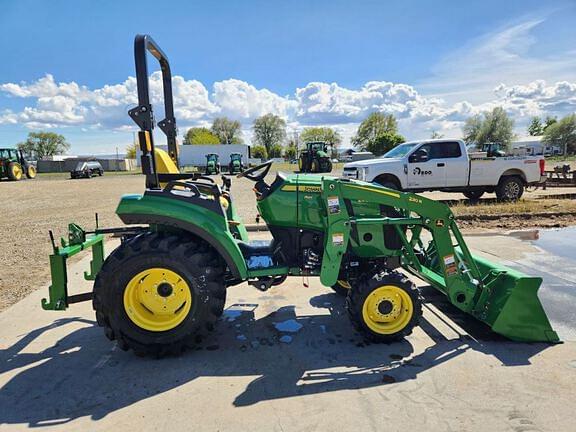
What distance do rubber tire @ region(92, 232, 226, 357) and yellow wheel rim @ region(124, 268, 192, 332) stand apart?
46 millimetres

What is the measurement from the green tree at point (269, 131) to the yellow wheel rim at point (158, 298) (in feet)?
258

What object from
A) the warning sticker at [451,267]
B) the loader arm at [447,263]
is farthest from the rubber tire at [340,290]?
the warning sticker at [451,267]

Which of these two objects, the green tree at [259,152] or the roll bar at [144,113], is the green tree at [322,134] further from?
the roll bar at [144,113]

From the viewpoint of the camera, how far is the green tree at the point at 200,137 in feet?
259

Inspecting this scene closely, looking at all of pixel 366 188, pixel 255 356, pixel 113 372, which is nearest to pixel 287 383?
pixel 255 356

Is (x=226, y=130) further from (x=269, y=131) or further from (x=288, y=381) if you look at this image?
(x=288, y=381)

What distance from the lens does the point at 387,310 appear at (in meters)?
3.25

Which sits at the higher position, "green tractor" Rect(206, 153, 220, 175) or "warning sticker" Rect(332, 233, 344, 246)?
"green tractor" Rect(206, 153, 220, 175)

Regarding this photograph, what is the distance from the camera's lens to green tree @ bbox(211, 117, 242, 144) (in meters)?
82.1

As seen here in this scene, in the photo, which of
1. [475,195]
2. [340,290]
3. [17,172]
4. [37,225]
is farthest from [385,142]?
[340,290]

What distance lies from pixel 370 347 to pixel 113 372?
6.72 ft

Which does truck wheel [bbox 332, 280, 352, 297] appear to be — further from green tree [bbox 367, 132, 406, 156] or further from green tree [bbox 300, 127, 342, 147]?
green tree [bbox 300, 127, 342, 147]

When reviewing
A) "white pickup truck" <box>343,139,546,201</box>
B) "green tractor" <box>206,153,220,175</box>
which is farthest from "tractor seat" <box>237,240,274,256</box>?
"green tractor" <box>206,153,220,175</box>

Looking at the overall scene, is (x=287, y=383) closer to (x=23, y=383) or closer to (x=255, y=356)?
(x=255, y=356)
